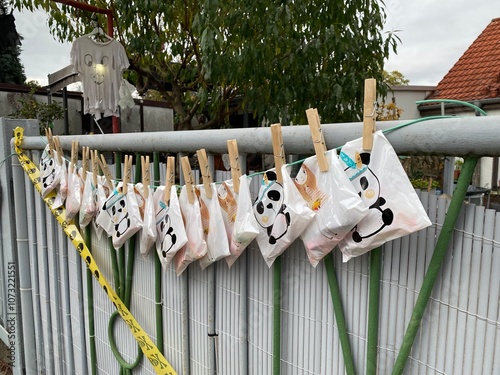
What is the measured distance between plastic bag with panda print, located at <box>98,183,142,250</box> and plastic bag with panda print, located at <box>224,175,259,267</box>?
0.41 meters

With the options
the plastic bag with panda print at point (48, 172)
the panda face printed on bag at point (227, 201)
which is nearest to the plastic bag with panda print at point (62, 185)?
the plastic bag with panda print at point (48, 172)

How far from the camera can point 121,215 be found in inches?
61.4

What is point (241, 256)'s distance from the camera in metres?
1.32

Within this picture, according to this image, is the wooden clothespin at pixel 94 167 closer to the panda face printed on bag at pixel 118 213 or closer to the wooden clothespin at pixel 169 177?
the panda face printed on bag at pixel 118 213

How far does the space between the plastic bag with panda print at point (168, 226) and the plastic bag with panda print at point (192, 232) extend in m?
0.02

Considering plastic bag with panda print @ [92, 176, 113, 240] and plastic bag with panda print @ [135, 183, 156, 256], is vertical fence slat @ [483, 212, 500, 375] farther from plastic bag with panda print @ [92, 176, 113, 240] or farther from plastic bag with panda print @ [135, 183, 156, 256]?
plastic bag with panda print @ [92, 176, 113, 240]

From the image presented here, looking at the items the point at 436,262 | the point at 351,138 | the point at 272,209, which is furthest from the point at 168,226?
the point at 436,262

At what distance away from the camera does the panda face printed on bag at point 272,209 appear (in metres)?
1.04

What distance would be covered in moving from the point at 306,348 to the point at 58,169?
147cm

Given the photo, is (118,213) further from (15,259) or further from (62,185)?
(15,259)

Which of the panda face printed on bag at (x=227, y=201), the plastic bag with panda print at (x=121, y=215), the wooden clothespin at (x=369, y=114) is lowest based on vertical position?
the plastic bag with panda print at (x=121, y=215)

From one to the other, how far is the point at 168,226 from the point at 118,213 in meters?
0.33

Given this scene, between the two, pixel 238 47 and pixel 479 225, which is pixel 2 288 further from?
pixel 479 225

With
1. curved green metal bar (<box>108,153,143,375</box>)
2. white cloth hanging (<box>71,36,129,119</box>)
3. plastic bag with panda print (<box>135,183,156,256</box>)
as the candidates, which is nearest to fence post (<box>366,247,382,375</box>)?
plastic bag with panda print (<box>135,183,156,256</box>)
